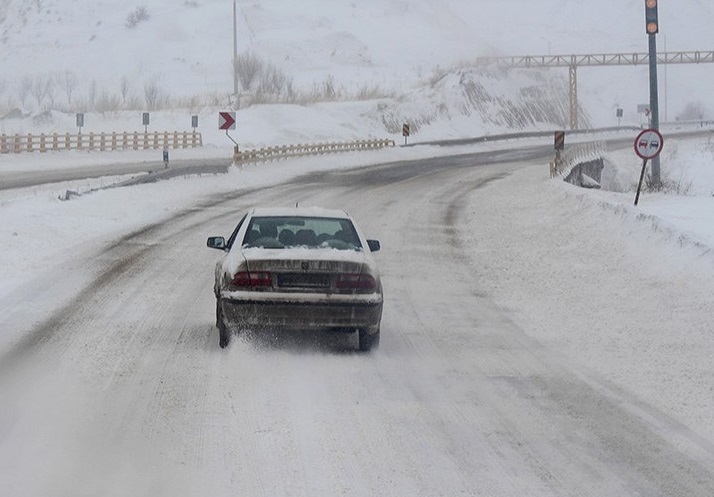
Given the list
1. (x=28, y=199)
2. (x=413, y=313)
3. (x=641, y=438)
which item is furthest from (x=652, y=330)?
(x=28, y=199)

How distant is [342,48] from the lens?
13412 cm

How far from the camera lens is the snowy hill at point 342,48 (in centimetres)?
10700

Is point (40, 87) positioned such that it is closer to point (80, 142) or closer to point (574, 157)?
point (80, 142)

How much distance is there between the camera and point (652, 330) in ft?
37.6

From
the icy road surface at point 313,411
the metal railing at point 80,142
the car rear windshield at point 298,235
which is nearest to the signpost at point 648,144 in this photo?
the icy road surface at point 313,411

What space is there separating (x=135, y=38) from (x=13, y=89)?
29.6m

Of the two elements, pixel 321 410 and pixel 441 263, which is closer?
pixel 321 410

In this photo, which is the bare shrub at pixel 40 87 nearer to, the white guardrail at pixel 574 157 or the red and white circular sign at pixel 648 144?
the white guardrail at pixel 574 157

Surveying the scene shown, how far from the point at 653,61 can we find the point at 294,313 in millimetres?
19899

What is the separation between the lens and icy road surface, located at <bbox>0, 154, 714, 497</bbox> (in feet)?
20.3

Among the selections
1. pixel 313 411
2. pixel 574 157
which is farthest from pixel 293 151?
pixel 313 411

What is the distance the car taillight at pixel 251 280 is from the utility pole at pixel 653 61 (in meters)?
15.8

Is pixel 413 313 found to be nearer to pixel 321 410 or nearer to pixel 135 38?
pixel 321 410

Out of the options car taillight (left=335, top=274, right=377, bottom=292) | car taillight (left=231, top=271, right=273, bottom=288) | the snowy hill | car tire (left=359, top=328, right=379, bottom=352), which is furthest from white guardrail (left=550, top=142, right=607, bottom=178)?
the snowy hill
